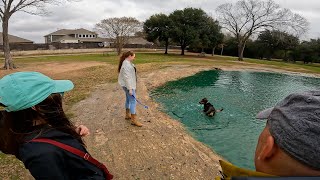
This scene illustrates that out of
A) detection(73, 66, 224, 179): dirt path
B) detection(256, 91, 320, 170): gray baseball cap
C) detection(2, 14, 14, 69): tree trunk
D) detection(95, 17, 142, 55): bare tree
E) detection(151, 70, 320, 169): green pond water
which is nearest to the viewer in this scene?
detection(256, 91, 320, 170): gray baseball cap

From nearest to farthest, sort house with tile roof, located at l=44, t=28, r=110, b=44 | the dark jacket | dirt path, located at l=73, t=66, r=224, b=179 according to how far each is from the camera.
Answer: the dark jacket → dirt path, located at l=73, t=66, r=224, b=179 → house with tile roof, located at l=44, t=28, r=110, b=44

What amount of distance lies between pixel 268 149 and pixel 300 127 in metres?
0.15

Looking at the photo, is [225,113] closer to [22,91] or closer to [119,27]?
[22,91]

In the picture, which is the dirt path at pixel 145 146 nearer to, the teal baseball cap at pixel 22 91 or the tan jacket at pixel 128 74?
the tan jacket at pixel 128 74

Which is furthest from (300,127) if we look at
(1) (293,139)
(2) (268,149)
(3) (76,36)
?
(3) (76,36)

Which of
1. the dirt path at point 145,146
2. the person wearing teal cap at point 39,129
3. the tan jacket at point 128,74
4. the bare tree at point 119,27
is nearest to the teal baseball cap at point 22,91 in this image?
the person wearing teal cap at point 39,129

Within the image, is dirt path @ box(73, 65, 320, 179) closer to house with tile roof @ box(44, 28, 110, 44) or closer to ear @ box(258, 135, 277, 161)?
ear @ box(258, 135, 277, 161)

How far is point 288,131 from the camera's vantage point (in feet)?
2.86

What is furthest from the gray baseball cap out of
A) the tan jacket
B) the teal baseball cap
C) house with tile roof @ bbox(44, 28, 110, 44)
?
house with tile roof @ bbox(44, 28, 110, 44)

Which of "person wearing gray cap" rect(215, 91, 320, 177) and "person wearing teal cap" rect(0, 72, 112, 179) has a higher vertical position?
"person wearing gray cap" rect(215, 91, 320, 177)

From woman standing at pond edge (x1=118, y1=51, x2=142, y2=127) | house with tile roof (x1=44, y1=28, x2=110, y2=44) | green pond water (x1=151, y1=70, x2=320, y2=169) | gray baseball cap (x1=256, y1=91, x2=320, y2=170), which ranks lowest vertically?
green pond water (x1=151, y1=70, x2=320, y2=169)

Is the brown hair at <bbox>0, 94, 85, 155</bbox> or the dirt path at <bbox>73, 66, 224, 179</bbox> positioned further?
the dirt path at <bbox>73, 66, 224, 179</bbox>

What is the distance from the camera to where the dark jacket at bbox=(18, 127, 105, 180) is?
160cm

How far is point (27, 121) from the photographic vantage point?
176cm
